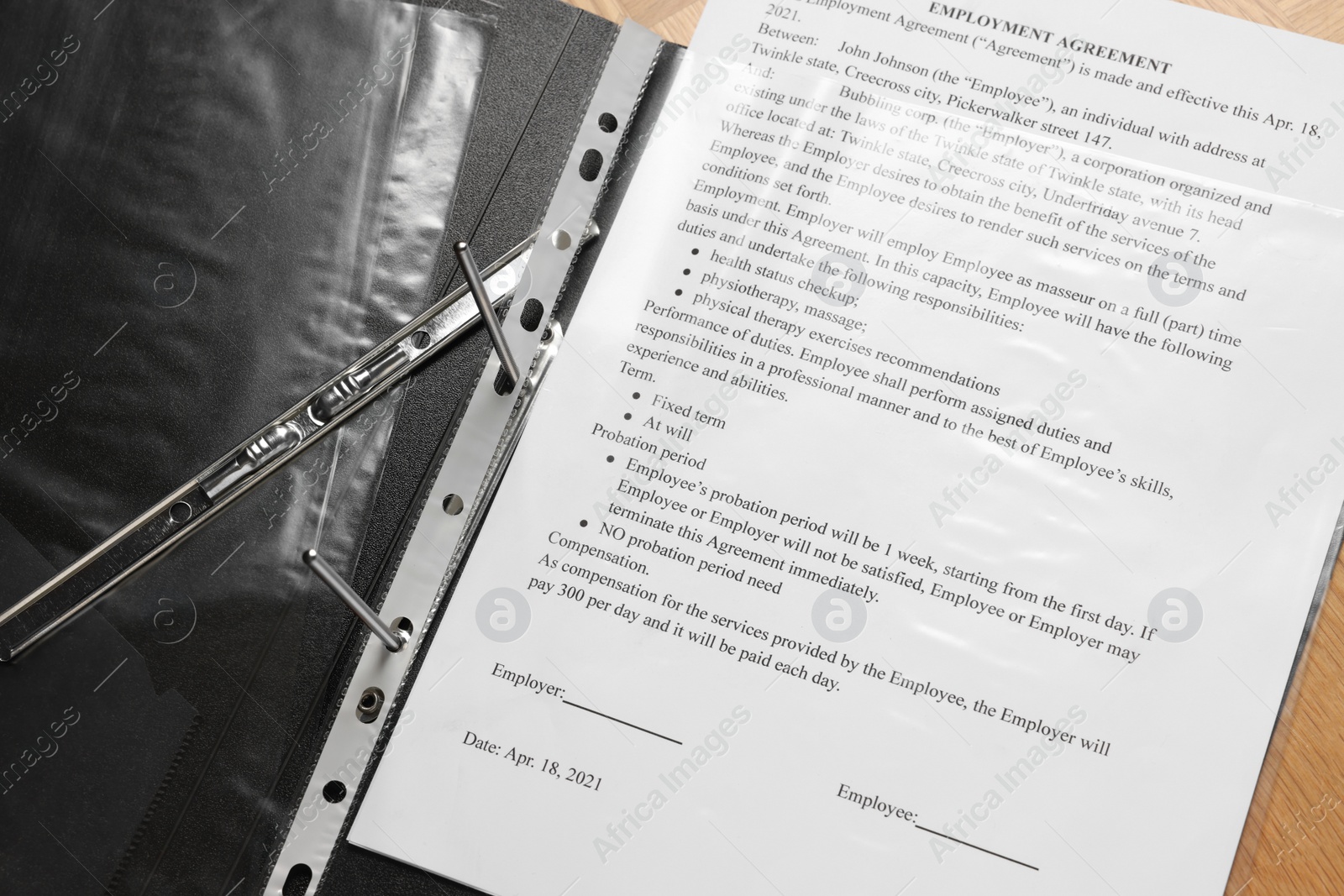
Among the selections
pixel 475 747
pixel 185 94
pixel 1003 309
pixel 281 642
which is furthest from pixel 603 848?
pixel 185 94

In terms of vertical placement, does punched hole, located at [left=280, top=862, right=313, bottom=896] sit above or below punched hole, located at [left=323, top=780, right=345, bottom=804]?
below

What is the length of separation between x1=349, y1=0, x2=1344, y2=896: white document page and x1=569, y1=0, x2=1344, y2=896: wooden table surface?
0.04 feet

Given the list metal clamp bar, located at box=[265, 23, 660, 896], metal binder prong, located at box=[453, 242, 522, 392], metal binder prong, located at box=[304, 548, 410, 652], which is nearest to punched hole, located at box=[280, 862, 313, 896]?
metal clamp bar, located at box=[265, 23, 660, 896]

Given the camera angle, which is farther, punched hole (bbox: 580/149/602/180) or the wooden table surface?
punched hole (bbox: 580/149/602/180)

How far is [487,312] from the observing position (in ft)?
1.52

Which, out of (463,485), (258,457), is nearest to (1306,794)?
(463,485)

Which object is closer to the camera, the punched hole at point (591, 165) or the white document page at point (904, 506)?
the white document page at point (904, 506)

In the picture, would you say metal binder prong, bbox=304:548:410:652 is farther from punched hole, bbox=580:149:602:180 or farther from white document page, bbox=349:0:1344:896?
punched hole, bbox=580:149:602:180

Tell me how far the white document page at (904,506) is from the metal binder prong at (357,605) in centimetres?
2

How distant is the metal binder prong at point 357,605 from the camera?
15.2 inches

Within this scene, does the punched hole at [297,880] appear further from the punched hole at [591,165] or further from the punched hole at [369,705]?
the punched hole at [591,165]

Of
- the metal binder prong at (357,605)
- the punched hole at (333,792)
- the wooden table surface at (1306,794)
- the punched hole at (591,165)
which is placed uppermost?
the punched hole at (591,165)

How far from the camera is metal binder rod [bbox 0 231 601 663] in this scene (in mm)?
435

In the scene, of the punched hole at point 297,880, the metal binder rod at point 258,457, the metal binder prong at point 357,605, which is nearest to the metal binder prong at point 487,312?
the metal binder rod at point 258,457
